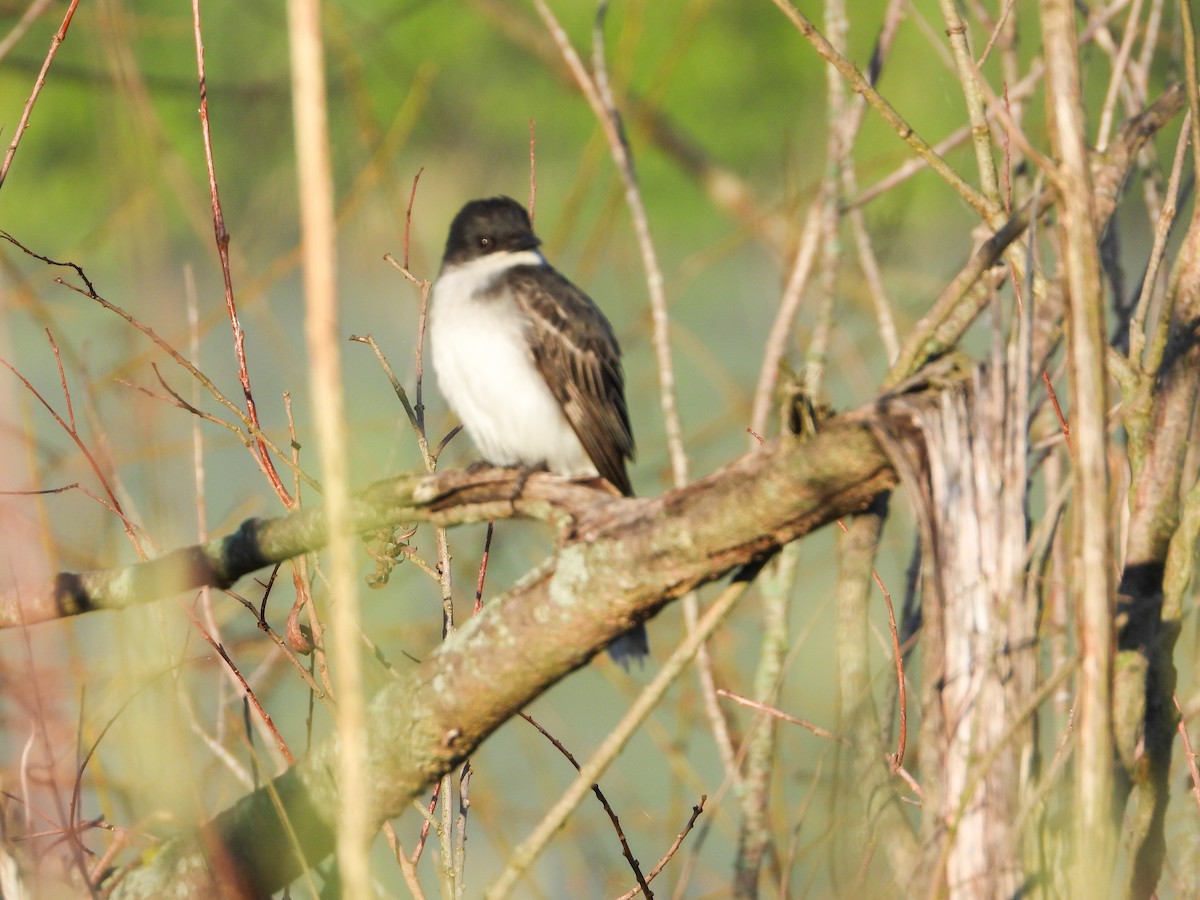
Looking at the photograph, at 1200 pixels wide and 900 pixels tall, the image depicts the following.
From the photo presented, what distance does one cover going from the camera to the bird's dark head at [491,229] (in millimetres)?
3416

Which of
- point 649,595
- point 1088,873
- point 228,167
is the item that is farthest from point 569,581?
point 228,167

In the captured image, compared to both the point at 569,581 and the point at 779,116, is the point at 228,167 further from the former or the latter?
the point at 569,581

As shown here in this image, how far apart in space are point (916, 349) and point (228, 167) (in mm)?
7809

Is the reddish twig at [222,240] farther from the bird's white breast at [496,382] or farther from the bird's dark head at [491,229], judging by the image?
the bird's dark head at [491,229]

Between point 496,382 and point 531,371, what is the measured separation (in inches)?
3.8

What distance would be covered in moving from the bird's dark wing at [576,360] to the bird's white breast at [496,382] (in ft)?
0.11

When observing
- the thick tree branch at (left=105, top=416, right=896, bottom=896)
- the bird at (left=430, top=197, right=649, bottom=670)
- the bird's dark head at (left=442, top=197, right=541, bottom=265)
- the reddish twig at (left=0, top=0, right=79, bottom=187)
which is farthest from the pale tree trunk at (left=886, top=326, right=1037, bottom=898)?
the bird's dark head at (left=442, top=197, right=541, bottom=265)

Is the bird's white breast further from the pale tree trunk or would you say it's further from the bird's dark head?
the pale tree trunk

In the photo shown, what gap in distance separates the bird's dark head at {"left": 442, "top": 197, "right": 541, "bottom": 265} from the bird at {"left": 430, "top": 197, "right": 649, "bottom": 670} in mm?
67

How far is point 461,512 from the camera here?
Answer: 1.97 metres

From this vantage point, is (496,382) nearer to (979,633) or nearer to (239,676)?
(239,676)

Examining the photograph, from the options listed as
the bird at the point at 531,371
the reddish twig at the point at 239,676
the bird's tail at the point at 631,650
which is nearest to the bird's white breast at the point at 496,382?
the bird at the point at 531,371

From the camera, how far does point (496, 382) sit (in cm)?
316

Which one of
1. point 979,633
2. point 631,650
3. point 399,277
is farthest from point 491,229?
point 399,277
